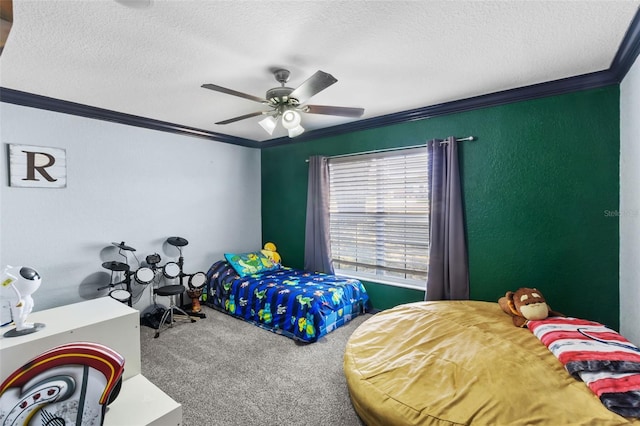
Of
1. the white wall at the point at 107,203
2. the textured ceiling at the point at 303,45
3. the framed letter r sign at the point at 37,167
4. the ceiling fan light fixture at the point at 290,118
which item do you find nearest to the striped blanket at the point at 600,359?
the textured ceiling at the point at 303,45

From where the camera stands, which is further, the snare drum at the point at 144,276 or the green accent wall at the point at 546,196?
the snare drum at the point at 144,276

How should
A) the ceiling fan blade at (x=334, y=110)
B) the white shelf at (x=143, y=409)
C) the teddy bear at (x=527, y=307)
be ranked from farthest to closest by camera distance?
the ceiling fan blade at (x=334, y=110)
the teddy bear at (x=527, y=307)
the white shelf at (x=143, y=409)

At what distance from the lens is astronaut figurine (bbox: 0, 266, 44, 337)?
1175mm

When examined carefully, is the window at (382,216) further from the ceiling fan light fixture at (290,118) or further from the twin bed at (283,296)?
the ceiling fan light fixture at (290,118)

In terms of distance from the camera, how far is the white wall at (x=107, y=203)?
2766 millimetres

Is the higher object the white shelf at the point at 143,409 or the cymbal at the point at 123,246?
the cymbal at the point at 123,246

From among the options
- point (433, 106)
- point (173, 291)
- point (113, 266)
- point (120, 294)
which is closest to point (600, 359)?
point (433, 106)

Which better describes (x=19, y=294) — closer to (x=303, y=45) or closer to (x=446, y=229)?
(x=303, y=45)

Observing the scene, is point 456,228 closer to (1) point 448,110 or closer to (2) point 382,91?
(1) point 448,110

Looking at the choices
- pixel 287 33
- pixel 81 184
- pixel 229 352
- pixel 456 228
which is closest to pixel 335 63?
pixel 287 33

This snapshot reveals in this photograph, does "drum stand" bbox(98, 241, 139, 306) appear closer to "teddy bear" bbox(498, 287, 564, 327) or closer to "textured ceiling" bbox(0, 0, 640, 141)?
"textured ceiling" bbox(0, 0, 640, 141)

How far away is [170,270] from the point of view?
3436 millimetres

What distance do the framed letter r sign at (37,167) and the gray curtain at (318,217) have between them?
271cm

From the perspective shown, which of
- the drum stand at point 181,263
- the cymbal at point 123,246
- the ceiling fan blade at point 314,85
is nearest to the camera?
the ceiling fan blade at point 314,85
